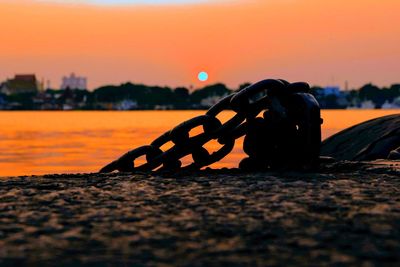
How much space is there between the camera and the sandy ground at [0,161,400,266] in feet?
9.57

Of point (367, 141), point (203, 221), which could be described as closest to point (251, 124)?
point (203, 221)

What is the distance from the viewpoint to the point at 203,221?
11.9ft

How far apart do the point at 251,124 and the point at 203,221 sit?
234 cm

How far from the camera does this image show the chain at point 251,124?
19.2 feet

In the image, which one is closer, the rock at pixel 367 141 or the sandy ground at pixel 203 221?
the sandy ground at pixel 203 221

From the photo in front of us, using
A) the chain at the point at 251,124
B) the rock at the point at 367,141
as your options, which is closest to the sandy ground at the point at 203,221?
the chain at the point at 251,124

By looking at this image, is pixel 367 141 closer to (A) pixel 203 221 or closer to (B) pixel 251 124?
(B) pixel 251 124

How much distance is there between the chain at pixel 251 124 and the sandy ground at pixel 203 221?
1.52ft

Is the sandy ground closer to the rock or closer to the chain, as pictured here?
the chain

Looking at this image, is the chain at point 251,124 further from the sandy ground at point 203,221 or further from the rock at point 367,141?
the rock at point 367,141

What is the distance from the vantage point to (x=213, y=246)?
10.1ft

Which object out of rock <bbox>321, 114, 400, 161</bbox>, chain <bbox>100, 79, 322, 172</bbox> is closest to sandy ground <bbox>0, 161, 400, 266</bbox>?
chain <bbox>100, 79, 322, 172</bbox>

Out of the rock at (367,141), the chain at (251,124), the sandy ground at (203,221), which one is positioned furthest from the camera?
the rock at (367,141)

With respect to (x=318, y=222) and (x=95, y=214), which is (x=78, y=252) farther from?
(x=318, y=222)
